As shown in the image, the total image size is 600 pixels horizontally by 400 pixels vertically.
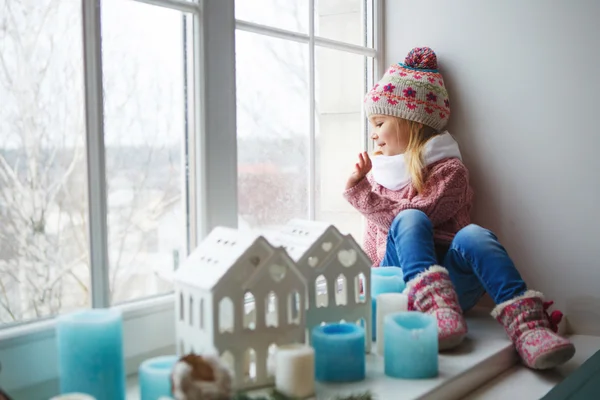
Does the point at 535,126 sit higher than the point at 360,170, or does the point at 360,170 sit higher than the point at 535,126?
the point at 535,126

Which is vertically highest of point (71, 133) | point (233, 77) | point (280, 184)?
point (233, 77)

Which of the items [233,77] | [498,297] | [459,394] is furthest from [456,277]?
[233,77]

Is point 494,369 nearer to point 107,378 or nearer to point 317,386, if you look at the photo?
point 317,386

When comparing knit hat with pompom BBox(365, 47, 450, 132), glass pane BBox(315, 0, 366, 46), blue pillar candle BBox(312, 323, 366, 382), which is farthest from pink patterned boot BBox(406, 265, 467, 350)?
glass pane BBox(315, 0, 366, 46)

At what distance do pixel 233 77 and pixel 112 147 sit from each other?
32 centimetres

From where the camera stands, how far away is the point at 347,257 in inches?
52.9

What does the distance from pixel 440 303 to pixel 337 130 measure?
0.66 meters

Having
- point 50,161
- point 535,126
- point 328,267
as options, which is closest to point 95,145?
point 50,161

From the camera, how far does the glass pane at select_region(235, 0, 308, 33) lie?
1.48 metres

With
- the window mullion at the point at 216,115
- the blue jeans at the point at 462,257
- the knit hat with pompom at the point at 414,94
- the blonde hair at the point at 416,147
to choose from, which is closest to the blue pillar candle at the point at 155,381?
the window mullion at the point at 216,115

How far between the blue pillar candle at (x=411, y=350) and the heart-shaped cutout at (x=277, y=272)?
0.24 metres

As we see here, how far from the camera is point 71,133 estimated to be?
1.14 meters

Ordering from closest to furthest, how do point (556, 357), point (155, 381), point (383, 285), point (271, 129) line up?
point (155, 381) → point (556, 357) → point (383, 285) → point (271, 129)

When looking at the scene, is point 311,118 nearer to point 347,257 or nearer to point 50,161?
point 347,257
